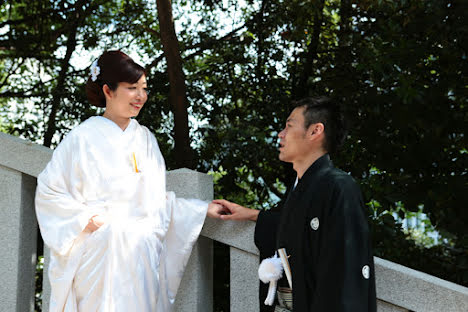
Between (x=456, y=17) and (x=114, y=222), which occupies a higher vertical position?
(x=456, y=17)

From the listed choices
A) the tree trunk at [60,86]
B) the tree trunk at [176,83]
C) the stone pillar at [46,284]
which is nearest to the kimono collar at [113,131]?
the stone pillar at [46,284]

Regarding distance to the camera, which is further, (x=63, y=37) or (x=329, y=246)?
(x=63, y=37)

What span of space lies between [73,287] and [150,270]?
353mm

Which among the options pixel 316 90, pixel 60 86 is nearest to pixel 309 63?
pixel 316 90

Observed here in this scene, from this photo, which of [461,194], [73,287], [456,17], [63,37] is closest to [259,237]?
[73,287]

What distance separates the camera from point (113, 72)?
8.56 feet

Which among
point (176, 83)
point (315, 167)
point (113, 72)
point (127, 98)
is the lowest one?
point (315, 167)

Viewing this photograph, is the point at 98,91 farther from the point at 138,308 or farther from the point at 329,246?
the point at 329,246

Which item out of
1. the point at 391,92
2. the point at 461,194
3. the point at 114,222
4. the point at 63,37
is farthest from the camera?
the point at 63,37

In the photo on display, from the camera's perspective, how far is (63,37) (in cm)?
654

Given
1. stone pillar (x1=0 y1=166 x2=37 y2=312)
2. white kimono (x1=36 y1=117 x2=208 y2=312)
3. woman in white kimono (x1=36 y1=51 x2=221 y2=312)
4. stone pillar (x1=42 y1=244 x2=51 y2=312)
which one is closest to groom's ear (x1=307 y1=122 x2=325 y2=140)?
woman in white kimono (x1=36 y1=51 x2=221 y2=312)

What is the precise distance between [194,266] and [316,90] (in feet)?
8.41

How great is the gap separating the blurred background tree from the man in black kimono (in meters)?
1.26

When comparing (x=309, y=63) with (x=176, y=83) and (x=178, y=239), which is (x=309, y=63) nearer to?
(x=176, y=83)
